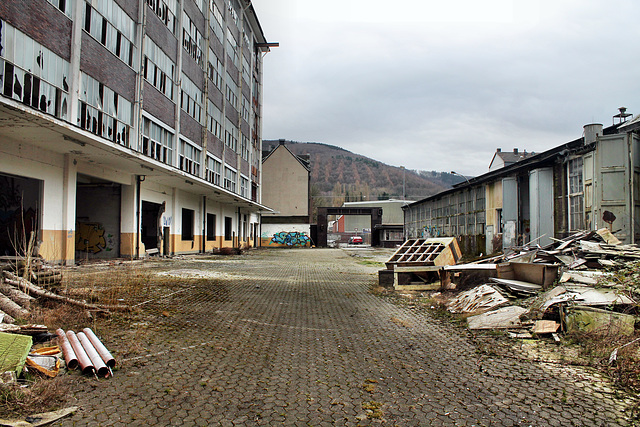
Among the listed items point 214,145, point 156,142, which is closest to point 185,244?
point 156,142

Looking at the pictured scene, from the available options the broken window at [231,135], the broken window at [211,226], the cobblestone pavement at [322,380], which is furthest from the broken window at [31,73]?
the broken window at [231,135]

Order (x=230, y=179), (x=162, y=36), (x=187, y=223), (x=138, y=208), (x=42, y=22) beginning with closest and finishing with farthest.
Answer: (x=42, y=22) < (x=138, y=208) < (x=162, y=36) < (x=187, y=223) < (x=230, y=179)

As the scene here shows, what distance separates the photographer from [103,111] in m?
17.0

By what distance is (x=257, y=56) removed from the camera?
46.4 metres

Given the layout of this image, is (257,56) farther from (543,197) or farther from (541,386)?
(541,386)

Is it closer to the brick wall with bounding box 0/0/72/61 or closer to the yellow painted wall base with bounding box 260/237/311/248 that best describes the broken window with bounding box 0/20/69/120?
the brick wall with bounding box 0/0/72/61

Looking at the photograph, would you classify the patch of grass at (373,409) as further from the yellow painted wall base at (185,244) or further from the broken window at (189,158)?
the broken window at (189,158)

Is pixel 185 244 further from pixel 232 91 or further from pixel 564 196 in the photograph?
pixel 564 196

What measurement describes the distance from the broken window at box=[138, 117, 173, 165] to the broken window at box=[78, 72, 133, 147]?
154 centimetres

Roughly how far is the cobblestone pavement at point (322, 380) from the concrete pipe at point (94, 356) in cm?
12

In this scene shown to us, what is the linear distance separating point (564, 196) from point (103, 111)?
17899mm

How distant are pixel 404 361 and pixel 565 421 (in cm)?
175

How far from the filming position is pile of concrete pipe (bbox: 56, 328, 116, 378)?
3881 millimetres

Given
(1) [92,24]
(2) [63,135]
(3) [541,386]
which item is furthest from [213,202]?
(3) [541,386]
